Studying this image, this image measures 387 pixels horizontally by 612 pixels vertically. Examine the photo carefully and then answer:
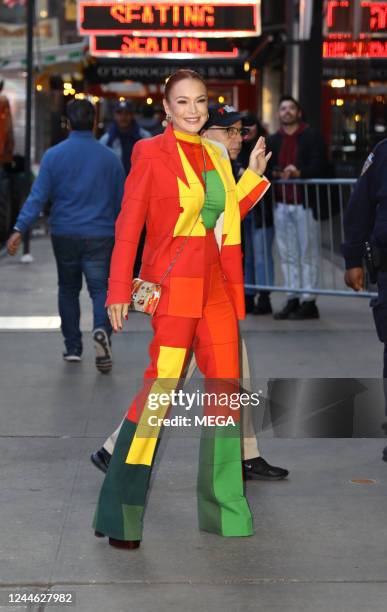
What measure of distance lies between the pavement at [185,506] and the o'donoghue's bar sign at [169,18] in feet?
24.0

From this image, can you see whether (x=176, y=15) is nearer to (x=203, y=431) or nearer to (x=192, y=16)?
(x=192, y=16)

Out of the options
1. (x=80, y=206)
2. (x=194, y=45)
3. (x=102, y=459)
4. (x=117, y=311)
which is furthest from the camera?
(x=194, y=45)

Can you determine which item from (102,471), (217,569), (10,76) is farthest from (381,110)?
(217,569)

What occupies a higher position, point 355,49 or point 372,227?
point 355,49

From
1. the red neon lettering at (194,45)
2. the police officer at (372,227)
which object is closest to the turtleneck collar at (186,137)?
the police officer at (372,227)

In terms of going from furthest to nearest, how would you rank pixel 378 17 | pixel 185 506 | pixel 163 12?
pixel 163 12 < pixel 378 17 < pixel 185 506

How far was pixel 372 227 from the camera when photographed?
6.86 meters

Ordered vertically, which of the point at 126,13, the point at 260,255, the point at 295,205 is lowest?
the point at 260,255

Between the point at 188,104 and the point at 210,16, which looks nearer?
the point at 188,104

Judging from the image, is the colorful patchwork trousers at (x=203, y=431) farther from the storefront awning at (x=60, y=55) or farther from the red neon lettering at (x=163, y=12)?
the storefront awning at (x=60, y=55)

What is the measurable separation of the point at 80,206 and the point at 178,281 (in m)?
4.14

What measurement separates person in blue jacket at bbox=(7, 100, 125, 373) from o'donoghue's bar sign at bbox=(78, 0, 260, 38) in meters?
6.88

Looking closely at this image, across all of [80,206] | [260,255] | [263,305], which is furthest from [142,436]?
[260,255]

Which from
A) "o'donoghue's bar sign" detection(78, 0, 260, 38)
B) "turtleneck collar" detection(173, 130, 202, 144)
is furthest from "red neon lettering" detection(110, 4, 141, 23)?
"turtleneck collar" detection(173, 130, 202, 144)
